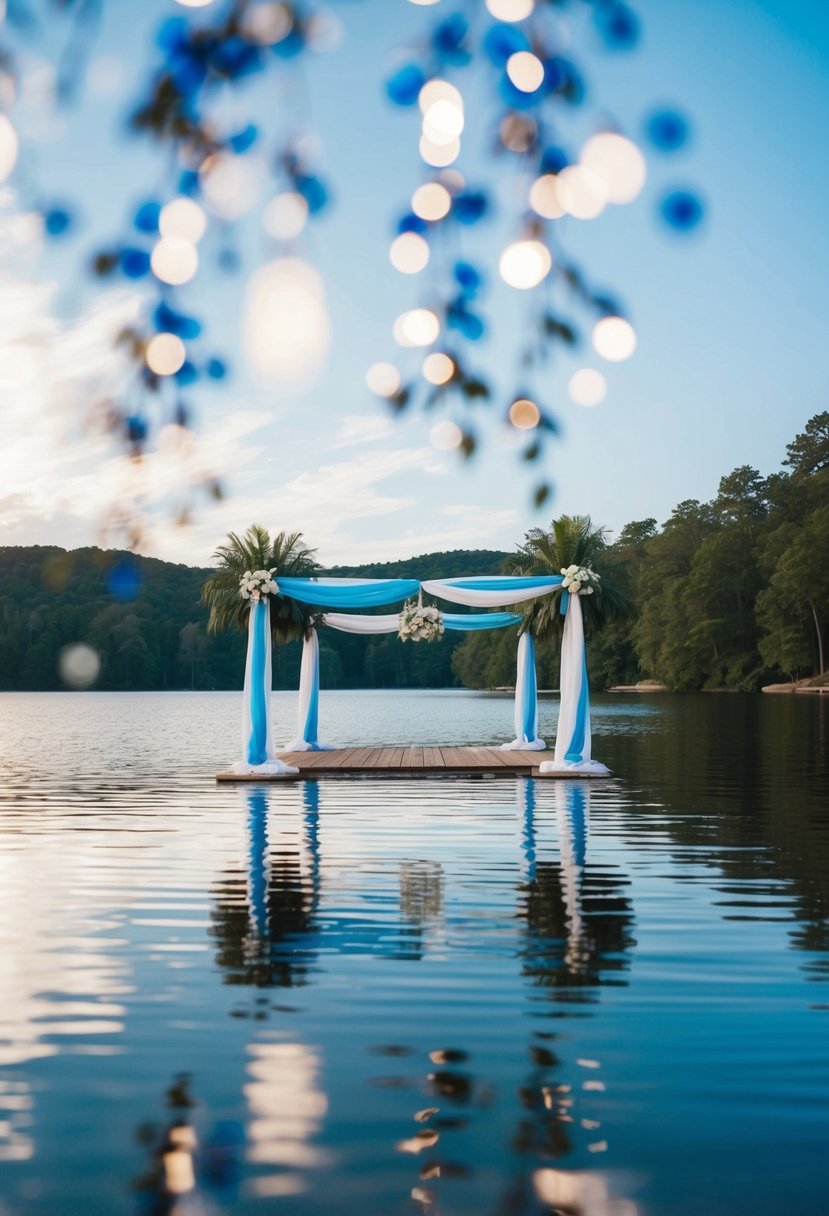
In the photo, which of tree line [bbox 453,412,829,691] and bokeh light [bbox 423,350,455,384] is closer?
bokeh light [bbox 423,350,455,384]

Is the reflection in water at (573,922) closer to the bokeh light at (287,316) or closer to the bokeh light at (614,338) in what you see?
the bokeh light at (614,338)

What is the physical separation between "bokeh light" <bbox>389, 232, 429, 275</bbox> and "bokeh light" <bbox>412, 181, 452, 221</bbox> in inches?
3.7

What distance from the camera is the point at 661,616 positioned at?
90750mm

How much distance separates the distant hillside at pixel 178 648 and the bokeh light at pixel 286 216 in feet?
288

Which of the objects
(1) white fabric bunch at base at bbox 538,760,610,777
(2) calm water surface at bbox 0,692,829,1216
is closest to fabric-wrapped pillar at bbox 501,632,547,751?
(1) white fabric bunch at base at bbox 538,760,610,777

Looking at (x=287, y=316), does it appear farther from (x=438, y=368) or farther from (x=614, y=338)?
(x=614, y=338)

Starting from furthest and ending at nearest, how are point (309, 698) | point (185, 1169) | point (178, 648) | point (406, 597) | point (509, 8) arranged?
1. point (178, 648)
2. point (309, 698)
3. point (406, 597)
4. point (185, 1169)
5. point (509, 8)

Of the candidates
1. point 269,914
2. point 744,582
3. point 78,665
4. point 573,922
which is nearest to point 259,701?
point 269,914

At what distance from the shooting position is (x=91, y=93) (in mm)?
2473

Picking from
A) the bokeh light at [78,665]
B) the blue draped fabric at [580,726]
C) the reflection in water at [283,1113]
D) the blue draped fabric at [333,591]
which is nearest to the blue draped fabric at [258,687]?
the blue draped fabric at [333,591]

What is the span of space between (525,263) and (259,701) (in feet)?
55.1

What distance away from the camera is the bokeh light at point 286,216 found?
282 centimetres

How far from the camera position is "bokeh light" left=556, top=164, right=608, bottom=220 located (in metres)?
2.75

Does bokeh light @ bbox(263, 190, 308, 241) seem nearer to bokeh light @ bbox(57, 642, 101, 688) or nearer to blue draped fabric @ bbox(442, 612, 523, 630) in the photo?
blue draped fabric @ bbox(442, 612, 523, 630)
